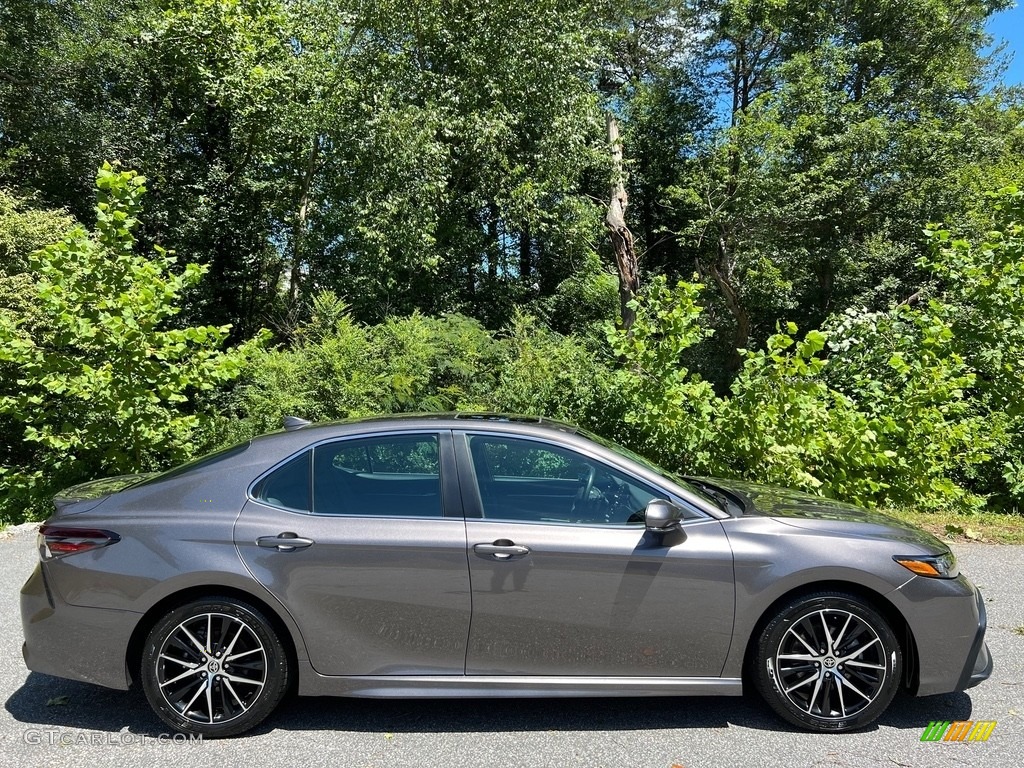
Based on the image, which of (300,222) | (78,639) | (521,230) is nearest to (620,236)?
(521,230)

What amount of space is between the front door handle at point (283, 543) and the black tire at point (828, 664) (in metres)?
2.20

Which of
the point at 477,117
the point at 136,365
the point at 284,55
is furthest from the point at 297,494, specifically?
the point at 284,55

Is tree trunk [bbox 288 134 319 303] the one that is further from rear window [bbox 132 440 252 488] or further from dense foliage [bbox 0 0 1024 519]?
rear window [bbox 132 440 252 488]

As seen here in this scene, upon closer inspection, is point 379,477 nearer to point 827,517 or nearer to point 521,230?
point 827,517

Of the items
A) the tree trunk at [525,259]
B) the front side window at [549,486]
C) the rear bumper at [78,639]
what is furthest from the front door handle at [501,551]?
the tree trunk at [525,259]

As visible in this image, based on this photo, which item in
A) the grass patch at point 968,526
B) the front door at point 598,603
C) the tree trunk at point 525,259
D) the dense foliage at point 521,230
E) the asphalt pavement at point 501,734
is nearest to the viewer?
the asphalt pavement at point 501,734

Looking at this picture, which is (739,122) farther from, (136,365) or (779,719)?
(779,719)

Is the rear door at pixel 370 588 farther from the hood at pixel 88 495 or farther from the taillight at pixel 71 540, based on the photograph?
the hood at pixel 88 495

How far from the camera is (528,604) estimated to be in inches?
138

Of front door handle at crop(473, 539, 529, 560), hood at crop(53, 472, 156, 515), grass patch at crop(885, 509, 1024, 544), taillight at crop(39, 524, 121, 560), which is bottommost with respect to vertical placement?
grass patch at crop(885, 509, 1024, 544)

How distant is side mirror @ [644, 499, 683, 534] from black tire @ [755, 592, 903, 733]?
69 cm

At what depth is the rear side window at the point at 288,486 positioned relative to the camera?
3709mm

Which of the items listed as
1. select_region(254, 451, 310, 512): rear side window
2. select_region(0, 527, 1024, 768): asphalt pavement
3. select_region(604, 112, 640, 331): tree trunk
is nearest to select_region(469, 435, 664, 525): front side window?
select_region(254, 451, 310, 512): rear side window

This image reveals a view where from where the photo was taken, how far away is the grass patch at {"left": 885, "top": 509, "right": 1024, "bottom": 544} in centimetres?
727
